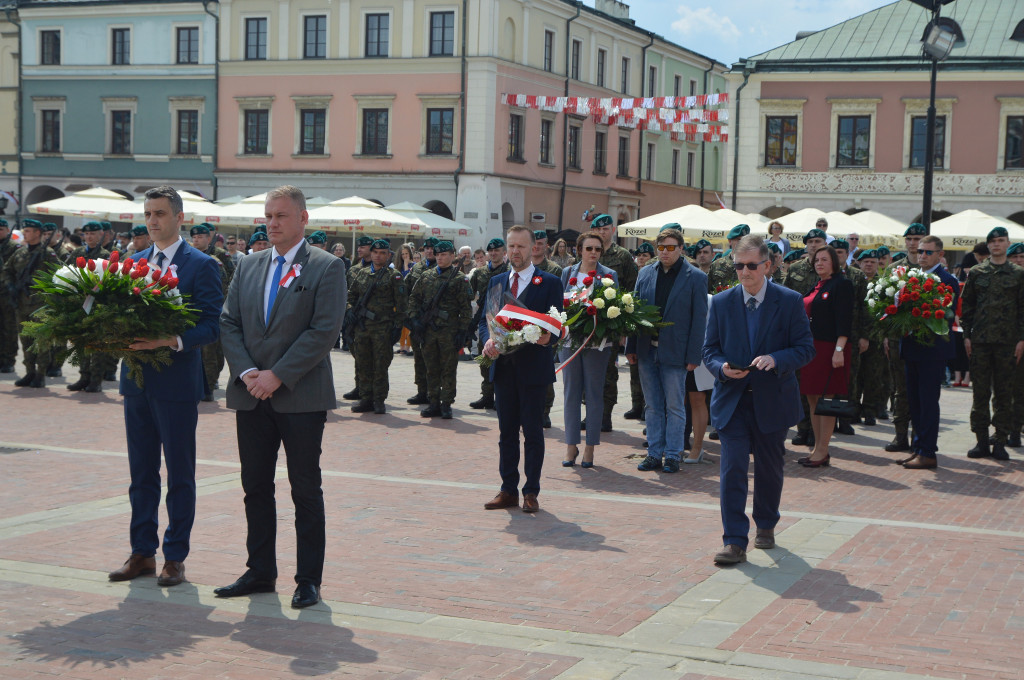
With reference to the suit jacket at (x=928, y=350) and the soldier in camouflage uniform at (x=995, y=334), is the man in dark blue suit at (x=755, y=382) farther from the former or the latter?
the soldier in camouflage uniform at (x=995, y=334)

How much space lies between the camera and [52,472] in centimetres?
984

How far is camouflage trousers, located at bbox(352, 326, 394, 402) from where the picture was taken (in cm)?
1442

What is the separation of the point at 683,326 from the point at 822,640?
513 centimetres

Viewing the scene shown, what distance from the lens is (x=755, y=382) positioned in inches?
295

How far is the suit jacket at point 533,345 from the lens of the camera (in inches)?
352

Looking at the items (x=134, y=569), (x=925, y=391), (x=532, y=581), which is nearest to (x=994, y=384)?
(x=925, y=391)

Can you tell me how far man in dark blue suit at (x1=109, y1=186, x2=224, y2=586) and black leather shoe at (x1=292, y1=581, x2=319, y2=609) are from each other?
30.5 inches

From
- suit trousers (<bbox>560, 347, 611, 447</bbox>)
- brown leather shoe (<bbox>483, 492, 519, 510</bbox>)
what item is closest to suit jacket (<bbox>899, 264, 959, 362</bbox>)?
suit trousers (<bbox>560, 347, 611, 447</bbox>)

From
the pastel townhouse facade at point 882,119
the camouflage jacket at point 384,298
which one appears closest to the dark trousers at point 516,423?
the camouflage jacket at point 384,298

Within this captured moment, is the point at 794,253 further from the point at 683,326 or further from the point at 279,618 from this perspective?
the point at 279,618

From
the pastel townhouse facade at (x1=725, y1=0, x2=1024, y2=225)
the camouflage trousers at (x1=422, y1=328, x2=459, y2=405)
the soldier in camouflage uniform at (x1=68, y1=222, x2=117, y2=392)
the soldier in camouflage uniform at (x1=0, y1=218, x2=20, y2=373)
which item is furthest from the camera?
the pastel townhouse facade at (x1=725, y1=0, x2=1024, y2=225)

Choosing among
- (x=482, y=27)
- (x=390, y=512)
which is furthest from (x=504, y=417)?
(x=482, y=27)

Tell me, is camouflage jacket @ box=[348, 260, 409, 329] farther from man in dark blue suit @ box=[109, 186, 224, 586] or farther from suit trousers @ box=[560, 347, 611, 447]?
man in dark blue suit @ box=[109, 186, 224, 586]

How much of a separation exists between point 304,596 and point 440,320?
8.39 metres
